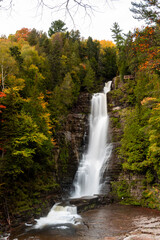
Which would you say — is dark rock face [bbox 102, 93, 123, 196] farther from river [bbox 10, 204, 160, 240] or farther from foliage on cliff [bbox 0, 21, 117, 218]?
river [bbox 10, 204, 160, 240]

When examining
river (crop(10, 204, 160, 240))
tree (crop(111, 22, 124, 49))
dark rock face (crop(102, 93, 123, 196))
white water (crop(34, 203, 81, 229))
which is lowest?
white water (crop(34, 203, 81, 229))

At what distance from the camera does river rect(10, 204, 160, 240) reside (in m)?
7.89

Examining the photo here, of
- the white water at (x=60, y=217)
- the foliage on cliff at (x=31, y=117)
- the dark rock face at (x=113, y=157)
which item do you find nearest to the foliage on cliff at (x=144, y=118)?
the dark rock face at (x=113, y=157)

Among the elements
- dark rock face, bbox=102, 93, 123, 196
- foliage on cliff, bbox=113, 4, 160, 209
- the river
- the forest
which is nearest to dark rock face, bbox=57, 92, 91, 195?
the forest

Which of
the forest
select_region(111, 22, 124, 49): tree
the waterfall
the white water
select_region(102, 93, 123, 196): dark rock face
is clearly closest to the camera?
the forest

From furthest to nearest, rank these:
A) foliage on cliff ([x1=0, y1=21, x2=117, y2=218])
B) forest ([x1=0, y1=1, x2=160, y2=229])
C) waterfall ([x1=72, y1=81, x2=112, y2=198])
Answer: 1. waterfall ([x1=72, y1=81, x2=112, y2=198])
2. foliage on cliff ([x1=0, y1=21, x2=117, y2=218])
3. forest ([x1=0, y1=1, x2=160, y2=229])

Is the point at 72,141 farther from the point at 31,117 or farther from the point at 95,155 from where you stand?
the point at 31,117

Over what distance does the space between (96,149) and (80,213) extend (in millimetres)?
9439

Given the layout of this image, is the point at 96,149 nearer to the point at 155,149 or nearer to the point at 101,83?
the point at 155,149

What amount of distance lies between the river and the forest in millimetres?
2152

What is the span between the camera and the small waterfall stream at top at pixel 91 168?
38.5 ft

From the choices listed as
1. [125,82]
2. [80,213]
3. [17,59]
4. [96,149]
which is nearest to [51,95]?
[17,59]

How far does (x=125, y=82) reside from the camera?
85.2 ft

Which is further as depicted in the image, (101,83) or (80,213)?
(101,83)
